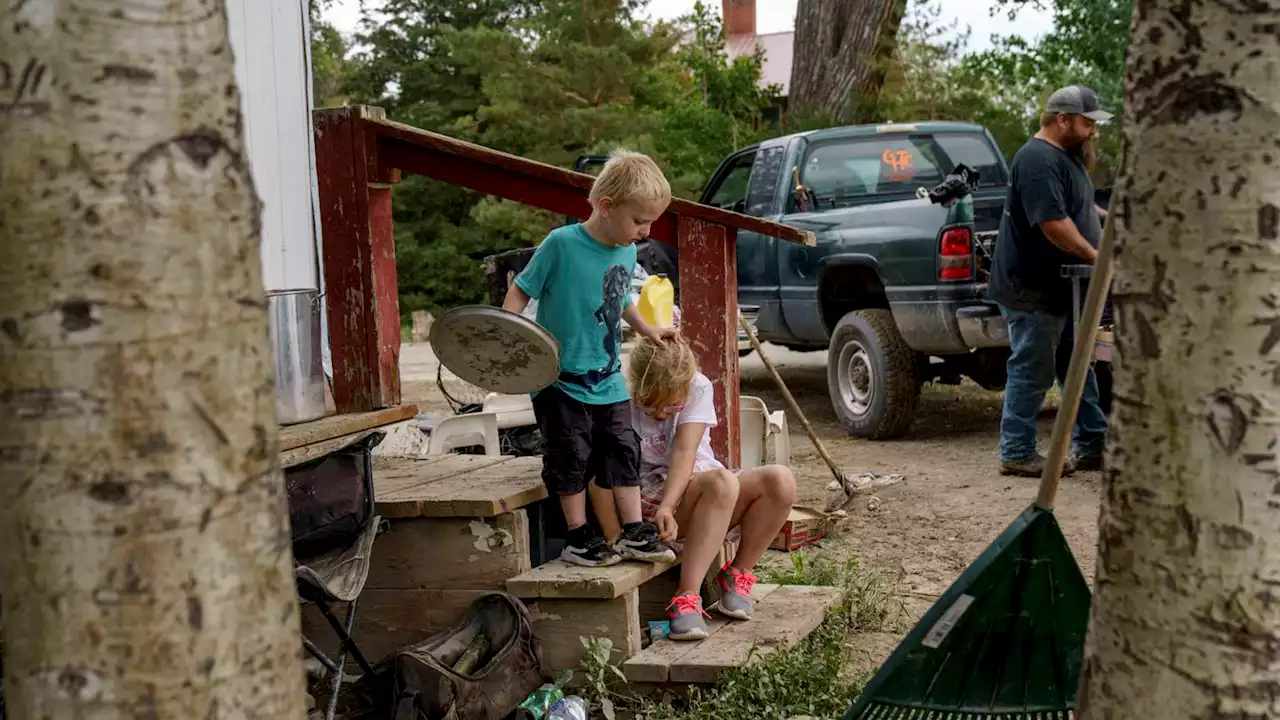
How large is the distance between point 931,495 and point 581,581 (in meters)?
3.34

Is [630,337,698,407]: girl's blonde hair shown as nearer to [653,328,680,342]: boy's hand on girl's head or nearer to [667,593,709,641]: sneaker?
[653,328,680,342]: boy's hand on girl's head

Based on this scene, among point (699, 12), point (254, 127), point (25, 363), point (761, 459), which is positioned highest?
point (699, 12)

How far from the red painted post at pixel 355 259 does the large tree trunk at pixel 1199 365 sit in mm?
3178

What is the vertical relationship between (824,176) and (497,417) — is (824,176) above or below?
above

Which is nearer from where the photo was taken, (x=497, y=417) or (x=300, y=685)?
(x=300, y=685)

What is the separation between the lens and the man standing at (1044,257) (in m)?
6.78

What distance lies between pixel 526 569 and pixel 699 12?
18255mm

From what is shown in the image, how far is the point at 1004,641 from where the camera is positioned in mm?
2854

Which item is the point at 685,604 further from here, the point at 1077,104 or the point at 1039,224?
the point at 1077,104

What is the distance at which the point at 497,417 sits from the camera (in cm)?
620

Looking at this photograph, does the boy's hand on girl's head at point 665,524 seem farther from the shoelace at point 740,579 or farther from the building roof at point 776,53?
the building roof at point 776,53

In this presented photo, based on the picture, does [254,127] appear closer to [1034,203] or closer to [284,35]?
[284,35]

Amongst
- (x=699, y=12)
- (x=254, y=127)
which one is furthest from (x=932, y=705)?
(x=699, y=12)

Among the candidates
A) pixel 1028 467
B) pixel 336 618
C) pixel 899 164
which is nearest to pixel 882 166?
pixel 899 164
